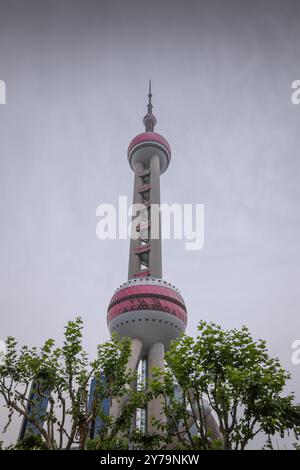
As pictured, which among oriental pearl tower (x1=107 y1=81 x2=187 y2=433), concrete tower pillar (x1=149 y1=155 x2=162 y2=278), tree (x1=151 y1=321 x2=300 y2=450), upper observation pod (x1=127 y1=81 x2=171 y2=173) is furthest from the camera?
upper observation pod (x1=127 y1=81 x2=171 y2=173)

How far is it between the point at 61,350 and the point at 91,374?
1701 mm

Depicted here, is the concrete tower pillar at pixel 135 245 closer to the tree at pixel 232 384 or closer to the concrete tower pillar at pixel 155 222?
the concrete tower pillar at pixel 155 222

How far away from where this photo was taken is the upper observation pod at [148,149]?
54875 mm

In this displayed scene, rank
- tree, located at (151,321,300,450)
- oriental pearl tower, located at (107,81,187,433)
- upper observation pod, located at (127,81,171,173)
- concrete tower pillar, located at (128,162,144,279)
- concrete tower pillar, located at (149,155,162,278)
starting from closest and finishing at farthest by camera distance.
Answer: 1. tree, located at (151,321,300,450)
2. oriental pearl tower, located at (107,81,187,433)
3. concrete tower pillar, located at (149,155,162,278)
4. concrete tower pillar, located at (128,162,144,279)
5. upper observation pod, located at (127,81,171,173)

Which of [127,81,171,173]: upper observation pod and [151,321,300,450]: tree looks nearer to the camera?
[151,321,300,450]: tree

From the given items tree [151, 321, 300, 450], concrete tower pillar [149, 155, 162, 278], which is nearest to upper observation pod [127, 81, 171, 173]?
concrete tower pillar [149, 155, 162, 278]

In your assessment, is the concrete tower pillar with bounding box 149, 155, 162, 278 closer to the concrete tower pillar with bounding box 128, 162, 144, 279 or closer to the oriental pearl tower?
the oriental pearl tower

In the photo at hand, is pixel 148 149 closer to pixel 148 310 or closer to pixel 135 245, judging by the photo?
pixel 135 245

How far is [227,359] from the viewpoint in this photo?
13820 mm

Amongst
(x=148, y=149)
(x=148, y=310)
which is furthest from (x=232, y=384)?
(x=148, y=149)

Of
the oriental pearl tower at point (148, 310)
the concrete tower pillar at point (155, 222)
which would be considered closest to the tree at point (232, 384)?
the oriental pearl tower at point (148, 310)

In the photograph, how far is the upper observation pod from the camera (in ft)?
180
